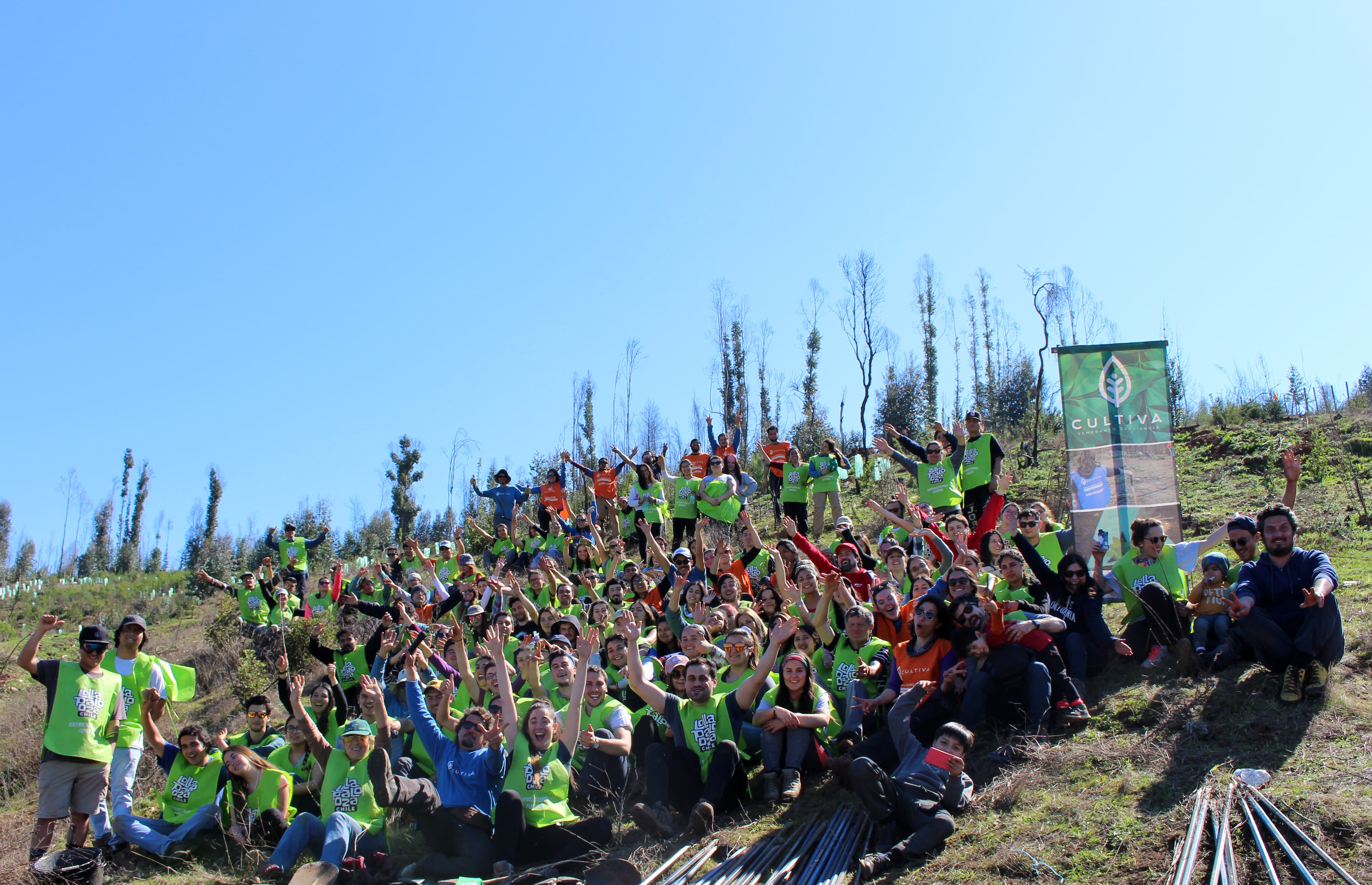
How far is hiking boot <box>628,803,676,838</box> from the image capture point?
6527mm

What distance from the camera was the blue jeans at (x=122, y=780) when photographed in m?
7.70

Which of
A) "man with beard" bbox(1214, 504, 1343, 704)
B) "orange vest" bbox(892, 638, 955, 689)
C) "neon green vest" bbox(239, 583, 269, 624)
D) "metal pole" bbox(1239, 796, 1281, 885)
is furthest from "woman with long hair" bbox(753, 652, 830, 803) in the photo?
"neon green vest" bbox(239, 583, 269, 624)

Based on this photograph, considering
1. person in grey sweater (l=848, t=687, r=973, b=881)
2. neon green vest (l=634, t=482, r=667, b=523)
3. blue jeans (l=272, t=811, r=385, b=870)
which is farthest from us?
neon green vest (l=634, t=482, r=667, b=523)

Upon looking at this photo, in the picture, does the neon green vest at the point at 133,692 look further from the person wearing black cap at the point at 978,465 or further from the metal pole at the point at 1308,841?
the person wearing black cap at the point at 978,465

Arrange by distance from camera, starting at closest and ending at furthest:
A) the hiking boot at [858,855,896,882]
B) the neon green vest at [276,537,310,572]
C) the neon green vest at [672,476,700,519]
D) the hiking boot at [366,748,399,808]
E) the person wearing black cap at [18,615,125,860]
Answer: the hiking boot at [858,855,896,882] < the hiking boot at [366,748,399,808] < the person wearing black cap at [18,615,125,860] < the neon green vest at [672,476,700,519] < the neon green vest at [276,537,310,572]

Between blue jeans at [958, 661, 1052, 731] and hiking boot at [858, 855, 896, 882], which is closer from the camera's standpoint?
hiking boot at [858, 855, 896, 882]

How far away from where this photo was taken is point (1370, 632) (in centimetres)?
757

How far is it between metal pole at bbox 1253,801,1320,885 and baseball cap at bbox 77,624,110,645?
7.93 meters

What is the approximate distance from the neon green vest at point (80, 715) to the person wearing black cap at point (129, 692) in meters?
0.21

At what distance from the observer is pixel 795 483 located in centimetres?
1526

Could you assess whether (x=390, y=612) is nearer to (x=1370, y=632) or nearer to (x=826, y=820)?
(x=826, y=820)

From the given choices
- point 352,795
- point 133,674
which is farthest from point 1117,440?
point 133,674

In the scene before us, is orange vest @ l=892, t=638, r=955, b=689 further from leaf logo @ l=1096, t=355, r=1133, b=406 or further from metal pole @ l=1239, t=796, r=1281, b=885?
leaf logo @ l=1096, t=355, r=1133, b=406

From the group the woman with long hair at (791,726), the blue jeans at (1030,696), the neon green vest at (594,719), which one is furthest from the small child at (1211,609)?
the neon green vest at (594,719)
